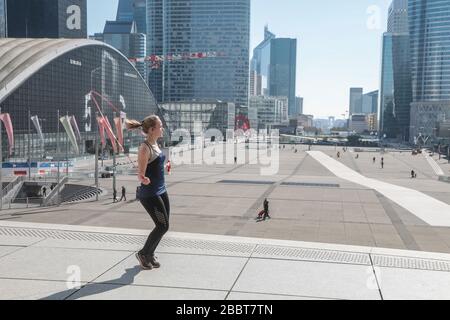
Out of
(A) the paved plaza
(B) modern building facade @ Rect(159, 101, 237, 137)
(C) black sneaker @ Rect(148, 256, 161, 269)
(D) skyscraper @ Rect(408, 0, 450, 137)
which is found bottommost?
(A) the paved plaza

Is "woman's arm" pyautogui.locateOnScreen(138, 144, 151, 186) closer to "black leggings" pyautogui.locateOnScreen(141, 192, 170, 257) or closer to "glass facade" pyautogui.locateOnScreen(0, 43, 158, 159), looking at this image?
"black leggings" pyautogui.locateOnScreen(141, 192, 170, 257)

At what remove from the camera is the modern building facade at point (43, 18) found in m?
157

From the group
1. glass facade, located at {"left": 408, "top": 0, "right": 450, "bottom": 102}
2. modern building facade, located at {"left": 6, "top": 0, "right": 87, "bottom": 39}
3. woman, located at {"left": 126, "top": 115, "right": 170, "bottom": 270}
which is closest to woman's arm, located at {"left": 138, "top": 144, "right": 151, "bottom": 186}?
woman, located at {"left": 126, "top": 115, "right": 170, "bottom": 270}

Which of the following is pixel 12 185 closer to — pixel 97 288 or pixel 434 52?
pixel 97 288

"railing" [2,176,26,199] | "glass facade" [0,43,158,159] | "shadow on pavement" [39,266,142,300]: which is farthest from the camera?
"glass facade" [0,43,158,159]

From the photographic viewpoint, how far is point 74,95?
269 feet

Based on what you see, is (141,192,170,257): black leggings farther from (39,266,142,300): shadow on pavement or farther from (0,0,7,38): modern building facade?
(0,0,7,38): modern building facade

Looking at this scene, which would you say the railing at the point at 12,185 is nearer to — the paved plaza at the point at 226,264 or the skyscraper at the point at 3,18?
the paved plaza at the point at 226,264

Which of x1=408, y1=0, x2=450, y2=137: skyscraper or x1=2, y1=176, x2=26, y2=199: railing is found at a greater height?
x1=408, y1=0, x2=450, y2=137: skyscraper

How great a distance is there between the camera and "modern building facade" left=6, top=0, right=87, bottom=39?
156875 millimetres

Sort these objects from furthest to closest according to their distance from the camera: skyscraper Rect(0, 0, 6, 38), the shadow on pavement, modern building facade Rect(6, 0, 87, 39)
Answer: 1. skyscraper Rect(0, 0, 6, 38)
2. modern building facade Rect(6, 0, 87, 39)
3. the shadow on pavement

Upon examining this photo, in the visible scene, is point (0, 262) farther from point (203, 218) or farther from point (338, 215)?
point (338, 215)

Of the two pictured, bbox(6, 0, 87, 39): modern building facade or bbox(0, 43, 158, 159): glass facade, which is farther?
bbox(6, 0, 87, 39): modern building facade

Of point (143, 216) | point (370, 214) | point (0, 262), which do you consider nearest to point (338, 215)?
point (370, 214)
